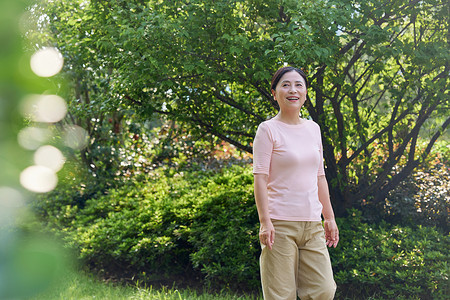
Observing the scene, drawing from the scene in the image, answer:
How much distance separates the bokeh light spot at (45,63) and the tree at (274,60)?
11.5ft

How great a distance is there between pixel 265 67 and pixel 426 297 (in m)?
2.53

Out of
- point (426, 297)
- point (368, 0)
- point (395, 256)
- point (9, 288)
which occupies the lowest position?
point (426, 297)

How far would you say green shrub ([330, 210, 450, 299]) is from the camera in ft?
14.4

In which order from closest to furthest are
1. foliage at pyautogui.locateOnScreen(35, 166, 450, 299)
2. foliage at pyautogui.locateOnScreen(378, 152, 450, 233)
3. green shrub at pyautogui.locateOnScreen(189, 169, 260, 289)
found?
foliage at pyautogui.locateOnScreen(35, 166, 450, 299) → green shrub at pyautogui.locateOnScreen(189, 169, 260, 289) → foliage at pyautogui.locateOnScreen(378, 152, 450, 233)

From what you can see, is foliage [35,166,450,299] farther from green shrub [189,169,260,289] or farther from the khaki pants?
the khaki pants

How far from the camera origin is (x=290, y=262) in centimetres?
289

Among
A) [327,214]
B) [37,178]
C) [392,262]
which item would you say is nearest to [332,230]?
[327,214]

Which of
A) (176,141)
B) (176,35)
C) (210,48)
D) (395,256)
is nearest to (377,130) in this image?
(395,256)

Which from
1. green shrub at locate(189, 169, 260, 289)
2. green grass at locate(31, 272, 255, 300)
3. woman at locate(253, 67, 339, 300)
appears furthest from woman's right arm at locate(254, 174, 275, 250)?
green shrub at locate(189, 169, 260, 289)

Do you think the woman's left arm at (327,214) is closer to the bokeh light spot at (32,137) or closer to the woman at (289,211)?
the woman at (289,211)

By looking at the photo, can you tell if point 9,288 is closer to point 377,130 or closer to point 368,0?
point 368,0

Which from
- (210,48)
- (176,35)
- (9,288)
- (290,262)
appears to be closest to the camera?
(9,288)

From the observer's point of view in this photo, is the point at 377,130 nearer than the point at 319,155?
No

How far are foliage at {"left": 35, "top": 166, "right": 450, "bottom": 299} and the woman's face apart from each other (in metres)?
2.15
